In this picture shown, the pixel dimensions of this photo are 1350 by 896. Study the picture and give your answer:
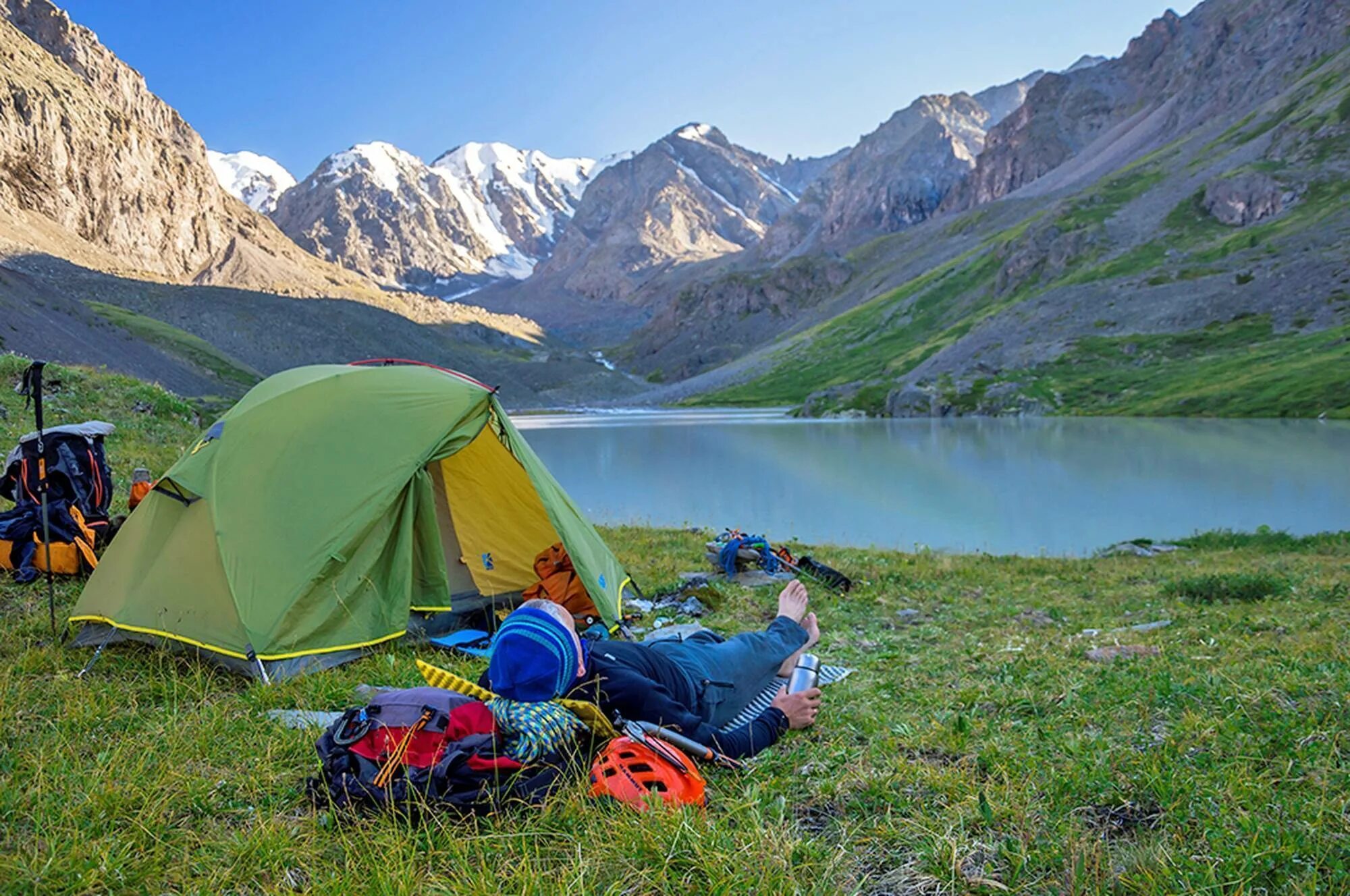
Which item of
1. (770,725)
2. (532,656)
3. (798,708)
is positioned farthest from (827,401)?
(532,656)

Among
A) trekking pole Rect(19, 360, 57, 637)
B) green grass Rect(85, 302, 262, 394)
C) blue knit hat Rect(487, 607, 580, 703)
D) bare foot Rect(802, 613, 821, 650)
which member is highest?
green grass Rect(85, 302, 262, 394)

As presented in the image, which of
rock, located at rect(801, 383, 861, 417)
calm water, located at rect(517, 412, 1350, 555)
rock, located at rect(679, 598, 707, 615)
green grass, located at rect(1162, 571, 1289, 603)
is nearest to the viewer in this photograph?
rock, located at rect(679, 598, 707, 615)

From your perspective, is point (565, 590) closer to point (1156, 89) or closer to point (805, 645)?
point (805, 645)

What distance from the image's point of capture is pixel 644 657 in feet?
14.7

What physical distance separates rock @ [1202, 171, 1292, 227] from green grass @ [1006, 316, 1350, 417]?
27054mm

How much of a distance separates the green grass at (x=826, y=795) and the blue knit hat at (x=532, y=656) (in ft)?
1.73

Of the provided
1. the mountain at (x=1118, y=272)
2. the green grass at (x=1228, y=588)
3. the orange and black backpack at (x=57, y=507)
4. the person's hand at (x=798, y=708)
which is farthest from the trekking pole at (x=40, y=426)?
the mountain at (x=1118, y=272)

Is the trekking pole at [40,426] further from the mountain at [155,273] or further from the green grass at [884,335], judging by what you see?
the green grass at [884,335]

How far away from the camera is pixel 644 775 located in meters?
3.64

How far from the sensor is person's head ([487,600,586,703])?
3.87 metres

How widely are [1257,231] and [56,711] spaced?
92378 mm

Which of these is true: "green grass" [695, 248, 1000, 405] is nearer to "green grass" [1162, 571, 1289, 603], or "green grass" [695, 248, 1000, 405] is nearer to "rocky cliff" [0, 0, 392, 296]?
"rocky cliff" [0, 0, 392, 296]

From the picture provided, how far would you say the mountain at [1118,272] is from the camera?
57844mm

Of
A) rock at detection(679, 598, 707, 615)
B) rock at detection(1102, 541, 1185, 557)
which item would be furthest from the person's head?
rock at detection(1102, 541, 1185, 557)
